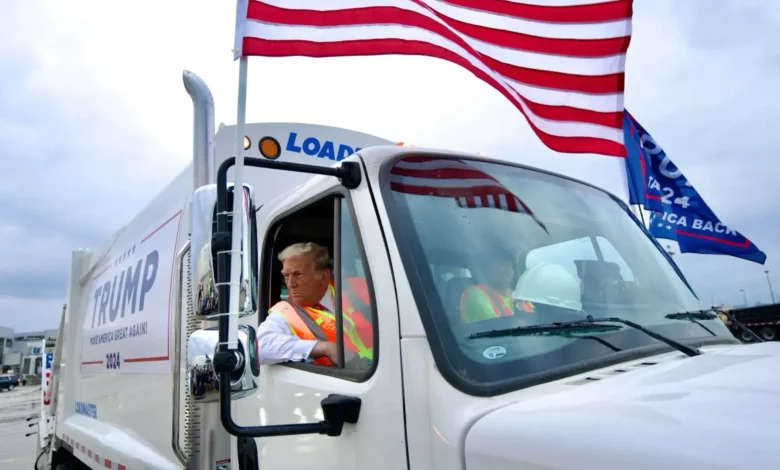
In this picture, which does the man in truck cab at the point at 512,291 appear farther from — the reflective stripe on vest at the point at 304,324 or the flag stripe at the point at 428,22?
the flag stripe at the point at 428,22

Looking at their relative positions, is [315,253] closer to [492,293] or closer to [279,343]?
[279,343]

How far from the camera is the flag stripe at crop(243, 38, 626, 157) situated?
2.34 metres

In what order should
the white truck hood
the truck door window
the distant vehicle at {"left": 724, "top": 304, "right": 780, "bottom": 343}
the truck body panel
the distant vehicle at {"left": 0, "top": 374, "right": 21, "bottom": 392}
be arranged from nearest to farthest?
the white truck hood, the truck door window, the truck body panel, the distant vehicle at {"left": 724, "top": 304, "right": 780, "bottom": 343}, the distant vehicle at {"left": 0, "top": 374, "right": 21, "bottom": 392}

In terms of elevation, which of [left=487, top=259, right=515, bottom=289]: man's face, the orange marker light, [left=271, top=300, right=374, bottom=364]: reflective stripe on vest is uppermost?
the orange marker light

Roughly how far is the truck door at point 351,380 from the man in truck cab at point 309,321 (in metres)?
0.03

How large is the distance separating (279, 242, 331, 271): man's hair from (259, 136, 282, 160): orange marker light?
0.77 meters

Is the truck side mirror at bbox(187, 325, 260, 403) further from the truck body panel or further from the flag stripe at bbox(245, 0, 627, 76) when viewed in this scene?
the truck body panel

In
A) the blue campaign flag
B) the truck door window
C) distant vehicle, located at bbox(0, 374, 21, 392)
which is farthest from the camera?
distant vehicle, located at bbox(0, 374, 21, 392)

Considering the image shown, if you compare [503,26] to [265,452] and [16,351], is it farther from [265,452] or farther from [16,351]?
[16,351]

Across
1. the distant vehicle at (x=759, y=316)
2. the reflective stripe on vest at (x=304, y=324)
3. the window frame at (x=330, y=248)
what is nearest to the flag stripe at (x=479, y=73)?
the window frame at (x=330, y=248)

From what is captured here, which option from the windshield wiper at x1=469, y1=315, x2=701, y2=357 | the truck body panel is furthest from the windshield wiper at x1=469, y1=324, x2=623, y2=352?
the truck body panel

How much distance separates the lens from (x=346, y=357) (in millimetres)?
1982

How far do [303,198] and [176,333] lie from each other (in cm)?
116

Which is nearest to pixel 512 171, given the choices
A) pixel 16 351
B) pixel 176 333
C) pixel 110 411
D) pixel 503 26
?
pixel 503 26
